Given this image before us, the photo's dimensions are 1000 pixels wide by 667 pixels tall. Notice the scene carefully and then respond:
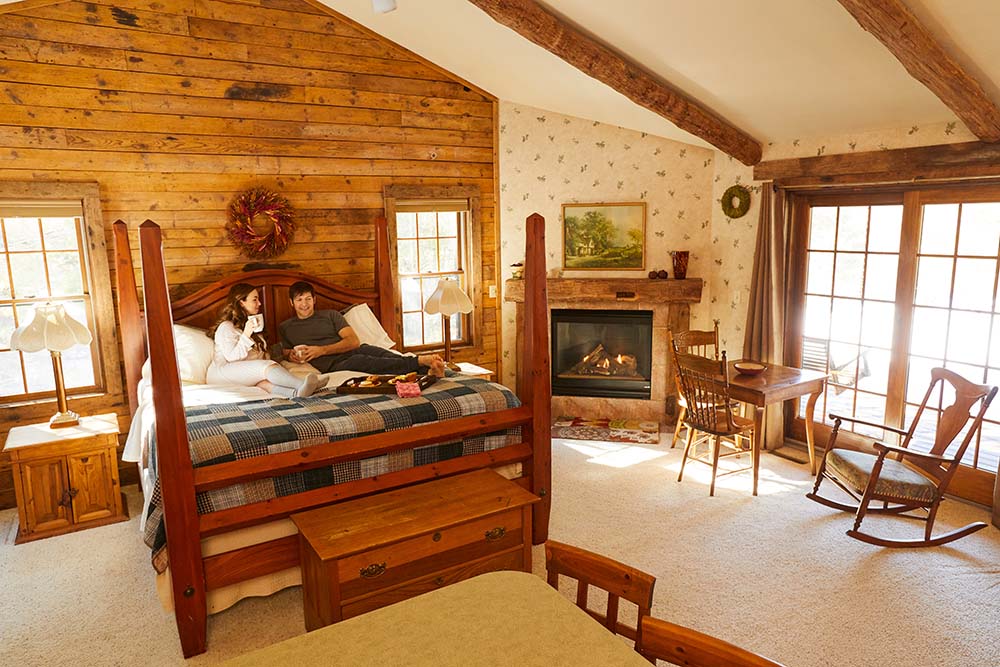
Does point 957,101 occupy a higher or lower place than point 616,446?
higher

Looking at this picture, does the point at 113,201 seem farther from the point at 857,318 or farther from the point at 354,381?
the point at 857,318

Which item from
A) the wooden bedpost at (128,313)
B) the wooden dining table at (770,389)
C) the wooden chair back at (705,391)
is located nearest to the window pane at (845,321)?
the wooden dining table at (770,389)

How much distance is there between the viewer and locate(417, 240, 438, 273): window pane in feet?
20.5

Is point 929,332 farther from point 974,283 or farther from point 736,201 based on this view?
point 736,201

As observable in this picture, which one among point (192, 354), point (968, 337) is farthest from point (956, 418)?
A: point (192, 354)

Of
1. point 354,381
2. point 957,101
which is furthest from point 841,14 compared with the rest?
point 354,381

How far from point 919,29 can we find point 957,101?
648 millimetres

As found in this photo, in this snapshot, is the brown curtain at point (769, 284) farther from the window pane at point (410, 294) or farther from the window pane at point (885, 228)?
the window pane at point (410, 294)

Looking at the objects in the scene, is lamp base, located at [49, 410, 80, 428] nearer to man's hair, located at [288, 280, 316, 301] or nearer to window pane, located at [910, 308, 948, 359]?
man's hair, located at [288, 280, 316, 301]

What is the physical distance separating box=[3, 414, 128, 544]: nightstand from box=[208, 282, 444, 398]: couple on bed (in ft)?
2.54

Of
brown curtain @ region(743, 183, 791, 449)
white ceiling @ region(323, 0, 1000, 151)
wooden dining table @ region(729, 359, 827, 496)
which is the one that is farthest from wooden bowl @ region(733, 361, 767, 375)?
white ceiling @ region(323, 0, 1000, 151)

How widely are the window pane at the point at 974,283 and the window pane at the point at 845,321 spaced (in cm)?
69

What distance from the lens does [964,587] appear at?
3559 millimetres

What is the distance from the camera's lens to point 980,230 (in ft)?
14.4
